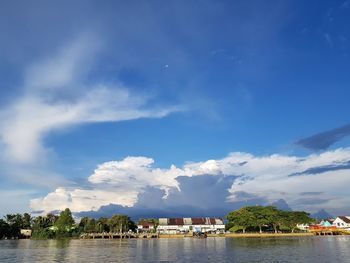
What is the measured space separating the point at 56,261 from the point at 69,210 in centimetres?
11992

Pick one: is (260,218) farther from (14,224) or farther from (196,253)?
(14,224)

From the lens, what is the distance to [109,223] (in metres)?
155

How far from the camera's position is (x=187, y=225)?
189 metres

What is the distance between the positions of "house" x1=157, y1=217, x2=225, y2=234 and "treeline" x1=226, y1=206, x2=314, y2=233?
143 ft

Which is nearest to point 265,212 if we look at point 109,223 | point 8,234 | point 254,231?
point 254,231

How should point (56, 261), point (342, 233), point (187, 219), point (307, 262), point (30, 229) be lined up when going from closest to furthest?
point (307, 262) → point (56, 261) → point (342, 233) → point (30, 229) → point (187, 219)

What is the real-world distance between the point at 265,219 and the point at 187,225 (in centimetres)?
6829

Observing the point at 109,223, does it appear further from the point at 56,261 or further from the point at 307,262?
the point at 307,262

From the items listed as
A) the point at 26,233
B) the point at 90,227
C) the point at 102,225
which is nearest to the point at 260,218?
the point at 102,225

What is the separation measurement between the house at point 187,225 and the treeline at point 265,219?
1716 inches

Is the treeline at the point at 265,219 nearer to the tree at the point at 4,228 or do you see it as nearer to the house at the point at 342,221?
the house at the point at 342,221

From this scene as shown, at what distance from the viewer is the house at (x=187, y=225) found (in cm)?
18212

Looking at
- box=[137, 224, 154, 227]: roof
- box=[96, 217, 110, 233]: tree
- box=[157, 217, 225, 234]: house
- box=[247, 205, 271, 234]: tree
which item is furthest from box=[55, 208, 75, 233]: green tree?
box=[247, 205, 271, 234]: tree

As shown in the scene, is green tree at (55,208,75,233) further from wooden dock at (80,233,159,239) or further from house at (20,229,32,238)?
house at (20,229,32,238)
